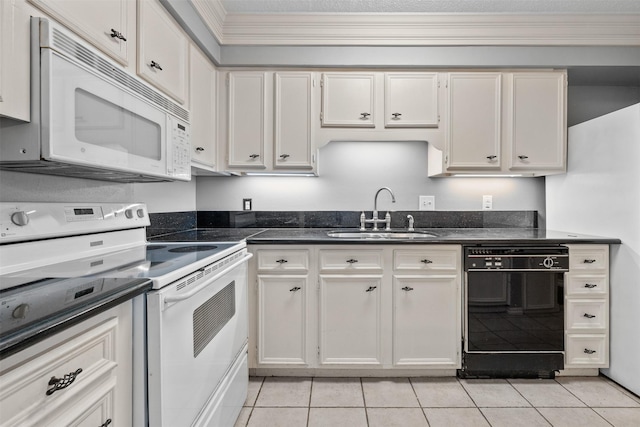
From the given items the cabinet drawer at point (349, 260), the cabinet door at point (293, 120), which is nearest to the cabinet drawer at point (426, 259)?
the cabinet drawer at point (349, 260)

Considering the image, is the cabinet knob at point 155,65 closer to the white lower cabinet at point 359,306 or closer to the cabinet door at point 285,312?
the white lower cabinet at point 359,306

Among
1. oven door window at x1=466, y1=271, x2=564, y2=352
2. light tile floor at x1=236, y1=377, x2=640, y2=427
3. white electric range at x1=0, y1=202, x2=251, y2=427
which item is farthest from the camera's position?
oven door window at x1=466, y1=271, x2=564, y2=352

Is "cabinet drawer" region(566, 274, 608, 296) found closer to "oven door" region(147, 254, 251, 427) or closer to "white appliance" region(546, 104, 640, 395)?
"white appliance" region(546, 104, 640, 395)

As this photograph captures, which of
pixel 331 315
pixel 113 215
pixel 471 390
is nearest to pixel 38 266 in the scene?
pixel 113 215

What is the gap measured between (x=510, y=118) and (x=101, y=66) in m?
2.44

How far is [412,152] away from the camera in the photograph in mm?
2752

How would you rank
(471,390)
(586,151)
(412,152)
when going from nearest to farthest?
(471,390)
(586,151)
(412,152)

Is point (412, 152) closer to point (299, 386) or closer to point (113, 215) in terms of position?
point (299, 386)

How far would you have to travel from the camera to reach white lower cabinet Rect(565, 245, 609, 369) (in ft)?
6.98

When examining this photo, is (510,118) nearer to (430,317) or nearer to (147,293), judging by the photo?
(430,317)

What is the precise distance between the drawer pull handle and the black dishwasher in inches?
77.7

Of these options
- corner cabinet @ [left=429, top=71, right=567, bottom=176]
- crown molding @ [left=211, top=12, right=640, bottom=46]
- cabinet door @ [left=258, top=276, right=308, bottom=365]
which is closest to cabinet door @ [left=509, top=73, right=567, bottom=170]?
corner cabinet @ [left=429, top=71, right=567, bottom=176]

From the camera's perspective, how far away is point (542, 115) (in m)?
2.41

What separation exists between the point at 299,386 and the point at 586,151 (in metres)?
2.43
